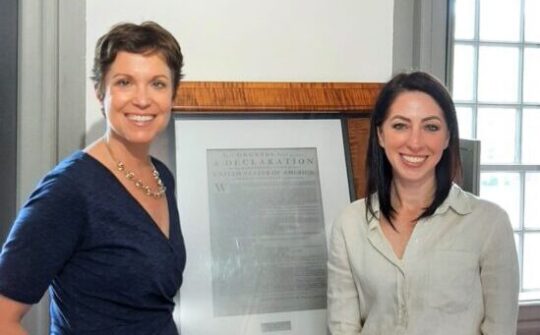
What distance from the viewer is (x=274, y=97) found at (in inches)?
66.5

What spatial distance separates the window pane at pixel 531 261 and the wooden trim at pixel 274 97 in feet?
3.77

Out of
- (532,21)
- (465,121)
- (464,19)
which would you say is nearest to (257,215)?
(465,121)

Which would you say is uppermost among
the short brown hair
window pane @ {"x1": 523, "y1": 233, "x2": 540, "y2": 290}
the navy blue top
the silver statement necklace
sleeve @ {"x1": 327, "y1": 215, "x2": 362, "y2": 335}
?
the short brown hair

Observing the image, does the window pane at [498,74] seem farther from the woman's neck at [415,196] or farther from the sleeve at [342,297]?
the sleeve at [342,297]

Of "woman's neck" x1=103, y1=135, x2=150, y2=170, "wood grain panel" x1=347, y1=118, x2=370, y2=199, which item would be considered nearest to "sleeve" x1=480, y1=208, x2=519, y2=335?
"wood grain panel" x1=347, y1=118, x2=370, y2=199

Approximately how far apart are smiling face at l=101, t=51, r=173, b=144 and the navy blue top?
9 centimetres

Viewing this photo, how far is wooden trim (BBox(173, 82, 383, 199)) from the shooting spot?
1637mm

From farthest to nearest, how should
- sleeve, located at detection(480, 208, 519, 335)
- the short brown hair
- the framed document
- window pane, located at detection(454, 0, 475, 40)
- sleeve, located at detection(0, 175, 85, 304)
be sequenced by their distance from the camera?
window pane, located at detection(454, 0, 475, 40) → the framed document → sleeve, located at detection(480, 208, 519, 335) → the short brown hair → sleeve, located at detection(0, 175, 85, 304)

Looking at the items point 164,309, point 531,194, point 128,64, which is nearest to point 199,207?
point 164,309

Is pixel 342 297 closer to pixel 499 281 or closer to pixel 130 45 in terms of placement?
pixel 499 281

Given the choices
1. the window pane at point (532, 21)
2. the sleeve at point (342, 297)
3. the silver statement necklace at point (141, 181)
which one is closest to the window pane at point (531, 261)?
the window pane at point (532, 21)

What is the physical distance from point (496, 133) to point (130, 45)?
168 centimetres

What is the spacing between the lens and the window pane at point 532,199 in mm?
2562

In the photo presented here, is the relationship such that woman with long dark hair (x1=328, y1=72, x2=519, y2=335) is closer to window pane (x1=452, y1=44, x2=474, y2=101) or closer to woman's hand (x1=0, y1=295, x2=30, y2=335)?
woman's hand (x1=0, y1=295, x2=30, y2=335)
